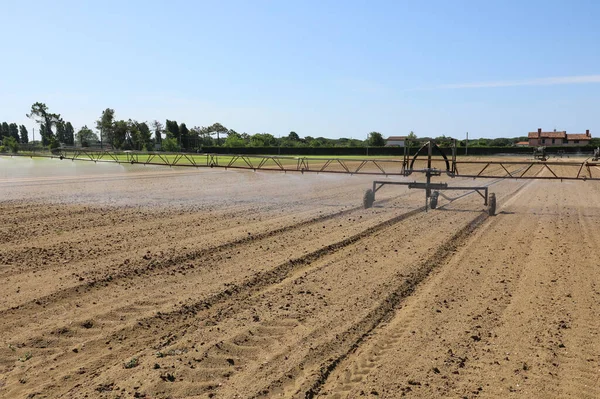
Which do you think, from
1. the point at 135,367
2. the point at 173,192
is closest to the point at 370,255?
the point at 135,367

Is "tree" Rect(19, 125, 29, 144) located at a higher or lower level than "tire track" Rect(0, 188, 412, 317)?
higher

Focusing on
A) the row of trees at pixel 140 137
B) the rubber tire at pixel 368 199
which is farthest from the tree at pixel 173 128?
the rubber tire at pixel 368 199

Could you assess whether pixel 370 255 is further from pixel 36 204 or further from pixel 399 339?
pixel 36 204

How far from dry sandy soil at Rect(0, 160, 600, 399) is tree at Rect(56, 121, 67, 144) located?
414 ft

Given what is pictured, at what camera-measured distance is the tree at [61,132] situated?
126250 millimetres

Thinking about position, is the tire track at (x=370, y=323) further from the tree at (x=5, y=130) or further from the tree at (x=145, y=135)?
the tree at (x=5, y=130)

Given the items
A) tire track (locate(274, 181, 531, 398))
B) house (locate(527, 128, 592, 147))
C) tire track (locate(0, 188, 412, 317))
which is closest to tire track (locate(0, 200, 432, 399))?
tire track (locate(0, 188, 412, 317))

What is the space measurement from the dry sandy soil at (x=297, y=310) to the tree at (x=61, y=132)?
12617 centimetres

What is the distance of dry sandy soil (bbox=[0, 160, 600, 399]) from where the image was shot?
191 inches

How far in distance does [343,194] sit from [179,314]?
16.5m

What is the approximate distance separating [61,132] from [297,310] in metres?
142

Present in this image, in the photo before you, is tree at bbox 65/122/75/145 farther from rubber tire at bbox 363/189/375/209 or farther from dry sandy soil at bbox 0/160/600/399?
dry sandy soil at bbox 0/160/600/399

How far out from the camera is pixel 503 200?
816 inches

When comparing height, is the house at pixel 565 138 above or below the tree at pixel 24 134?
below
